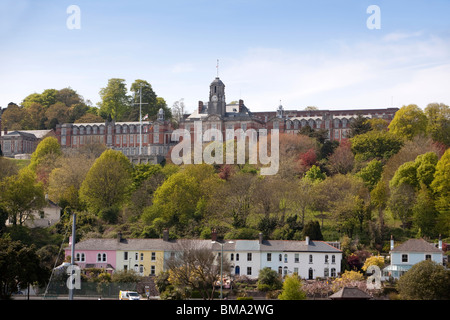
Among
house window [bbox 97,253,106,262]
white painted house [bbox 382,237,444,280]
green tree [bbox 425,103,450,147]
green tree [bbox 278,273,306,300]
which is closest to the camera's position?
green tree [bbox 278,273,306,300]

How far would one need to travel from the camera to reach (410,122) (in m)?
98.9

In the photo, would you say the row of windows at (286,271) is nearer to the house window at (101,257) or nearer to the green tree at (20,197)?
the house window at (101,257)

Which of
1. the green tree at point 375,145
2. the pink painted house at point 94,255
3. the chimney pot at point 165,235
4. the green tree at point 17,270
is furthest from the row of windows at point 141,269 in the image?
the green tree at point 375,145

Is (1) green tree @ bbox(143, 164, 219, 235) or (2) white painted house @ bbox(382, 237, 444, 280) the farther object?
(1) green tree @ bbox(143, 164, 219, 235)

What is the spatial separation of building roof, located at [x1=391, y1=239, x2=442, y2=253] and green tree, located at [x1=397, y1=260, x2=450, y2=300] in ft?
41.2

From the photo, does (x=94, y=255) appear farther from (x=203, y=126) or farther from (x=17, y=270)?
(x=203, y=126)

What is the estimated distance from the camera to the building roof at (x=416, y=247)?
6247 centimetres

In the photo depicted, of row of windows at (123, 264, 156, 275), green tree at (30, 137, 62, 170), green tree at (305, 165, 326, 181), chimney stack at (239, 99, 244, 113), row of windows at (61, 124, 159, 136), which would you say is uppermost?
chimney stack at (239, 99, 244, 113)

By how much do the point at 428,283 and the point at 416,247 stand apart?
45.5 ft

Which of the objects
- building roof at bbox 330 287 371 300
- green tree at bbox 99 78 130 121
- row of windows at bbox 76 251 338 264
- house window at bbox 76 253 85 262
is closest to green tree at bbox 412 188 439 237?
row of windows at bbox 76 251 338 264

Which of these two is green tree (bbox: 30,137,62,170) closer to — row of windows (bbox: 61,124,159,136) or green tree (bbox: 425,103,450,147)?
row of windows (bbox: 61,124,159,136)

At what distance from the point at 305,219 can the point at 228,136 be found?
4383 centimetres

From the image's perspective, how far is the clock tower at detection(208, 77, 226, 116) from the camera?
12312cm

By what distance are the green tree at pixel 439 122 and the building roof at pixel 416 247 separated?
126 feet
